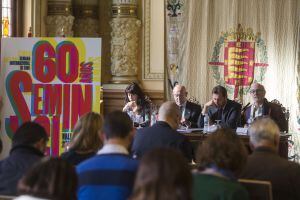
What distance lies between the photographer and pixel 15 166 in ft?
12.3

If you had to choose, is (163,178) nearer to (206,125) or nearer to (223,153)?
(223,153)

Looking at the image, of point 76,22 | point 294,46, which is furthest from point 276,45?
point 76,22

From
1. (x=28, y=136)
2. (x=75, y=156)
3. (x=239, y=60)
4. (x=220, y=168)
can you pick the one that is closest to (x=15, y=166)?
(x=28, y=136)

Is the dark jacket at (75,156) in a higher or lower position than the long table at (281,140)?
higher

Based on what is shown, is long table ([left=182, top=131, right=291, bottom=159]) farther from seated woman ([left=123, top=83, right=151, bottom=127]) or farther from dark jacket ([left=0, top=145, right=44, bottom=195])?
dark jacket ([left=0, top=145, right=44, bottom=195])

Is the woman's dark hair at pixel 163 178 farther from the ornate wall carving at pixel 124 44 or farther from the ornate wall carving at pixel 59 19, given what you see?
the ornate wall carving at pixel 124 44

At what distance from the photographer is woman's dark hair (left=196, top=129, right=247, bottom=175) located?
331 centimetres

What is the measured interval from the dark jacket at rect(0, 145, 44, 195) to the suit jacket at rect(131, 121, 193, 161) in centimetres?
105

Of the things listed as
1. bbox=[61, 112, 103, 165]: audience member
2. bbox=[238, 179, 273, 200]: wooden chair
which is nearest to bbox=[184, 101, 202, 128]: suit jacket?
bbox=[61, 112, 103, 165]: audience member

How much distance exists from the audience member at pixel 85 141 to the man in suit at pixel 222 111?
3.12m

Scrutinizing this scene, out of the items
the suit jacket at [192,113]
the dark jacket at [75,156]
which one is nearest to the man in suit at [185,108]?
the suit jacket at [192,113]

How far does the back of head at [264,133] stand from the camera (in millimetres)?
3945

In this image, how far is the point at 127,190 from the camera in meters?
3.37

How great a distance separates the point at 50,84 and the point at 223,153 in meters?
3.53
